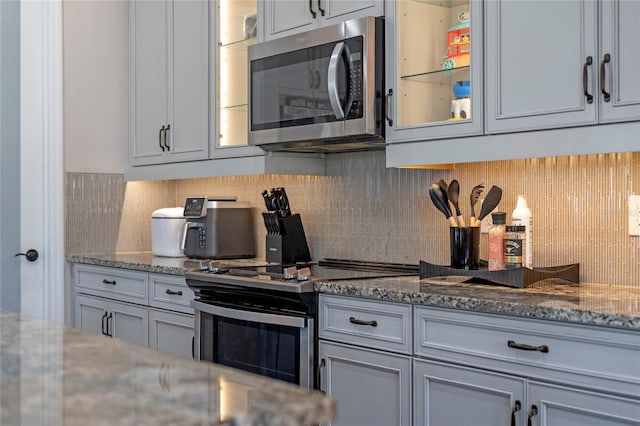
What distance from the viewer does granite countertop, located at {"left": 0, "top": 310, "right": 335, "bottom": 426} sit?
0.66 meters

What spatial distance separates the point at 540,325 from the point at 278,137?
1.49 meters

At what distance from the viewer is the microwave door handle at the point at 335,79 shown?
106 inches

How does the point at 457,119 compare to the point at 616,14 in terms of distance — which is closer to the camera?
the point at 616,14

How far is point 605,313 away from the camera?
1734 mm

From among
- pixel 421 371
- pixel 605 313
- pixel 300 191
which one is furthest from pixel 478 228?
pixel 300 191

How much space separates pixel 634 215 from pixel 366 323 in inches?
35.1

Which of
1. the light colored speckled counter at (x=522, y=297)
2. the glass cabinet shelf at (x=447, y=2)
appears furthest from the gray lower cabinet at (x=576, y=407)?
the glass cabinet shelf at (x=447, y=2)

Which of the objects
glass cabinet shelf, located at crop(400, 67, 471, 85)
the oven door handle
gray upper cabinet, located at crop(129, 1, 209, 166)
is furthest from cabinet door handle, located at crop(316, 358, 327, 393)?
gray upper cabinet, located at crop(129, 1, 209, 166)

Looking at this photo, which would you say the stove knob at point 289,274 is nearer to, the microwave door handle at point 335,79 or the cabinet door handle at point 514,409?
the microwave door handle at point 335,79

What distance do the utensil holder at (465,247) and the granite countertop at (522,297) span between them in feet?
0.20

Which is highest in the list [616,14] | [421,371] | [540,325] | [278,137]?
[616,14]

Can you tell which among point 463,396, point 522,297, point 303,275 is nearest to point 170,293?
point 303,275

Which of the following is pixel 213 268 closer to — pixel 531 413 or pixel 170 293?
pixel 170 293

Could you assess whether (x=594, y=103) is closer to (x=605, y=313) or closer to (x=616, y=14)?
(x=616, y=14)
